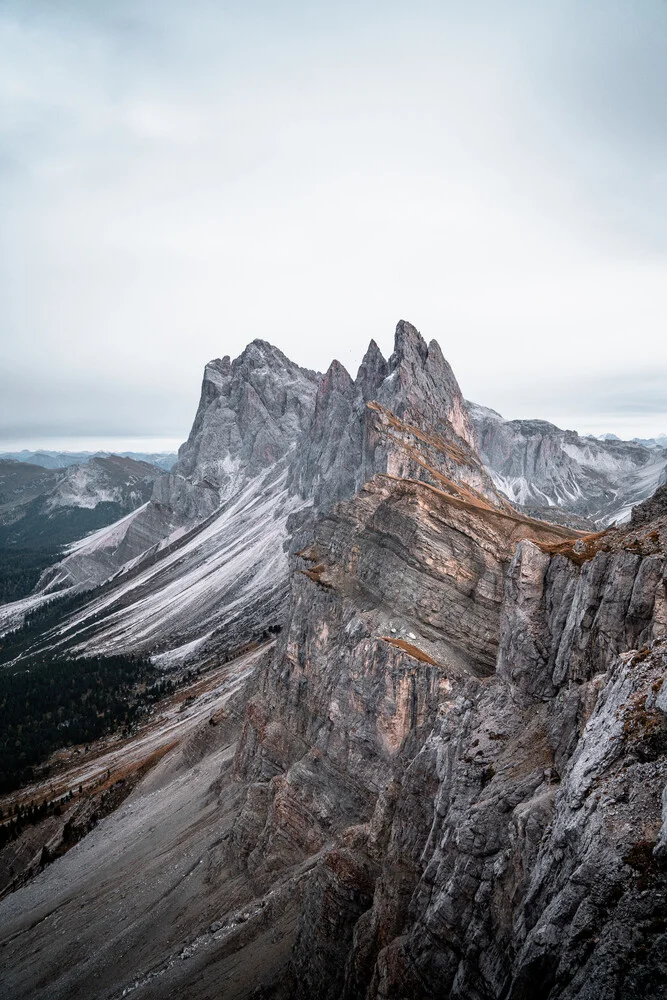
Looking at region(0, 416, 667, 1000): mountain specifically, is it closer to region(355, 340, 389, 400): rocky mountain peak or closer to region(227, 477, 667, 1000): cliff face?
region(227, 477, 667, 1000): cliff face

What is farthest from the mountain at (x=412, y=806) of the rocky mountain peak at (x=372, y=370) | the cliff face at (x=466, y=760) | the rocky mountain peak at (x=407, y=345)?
the rocky mountain peak at (x=372, y=370)

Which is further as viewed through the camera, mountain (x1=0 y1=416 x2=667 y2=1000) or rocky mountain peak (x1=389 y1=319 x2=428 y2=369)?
rocky mountain peak (x1=389 y1=319 x2=428 y2=369)

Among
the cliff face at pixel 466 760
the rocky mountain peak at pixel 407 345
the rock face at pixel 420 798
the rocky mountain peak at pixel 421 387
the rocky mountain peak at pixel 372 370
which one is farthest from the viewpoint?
the rocky mountain peak at pixel 372 370

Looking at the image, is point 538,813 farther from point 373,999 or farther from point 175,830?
point 175,830

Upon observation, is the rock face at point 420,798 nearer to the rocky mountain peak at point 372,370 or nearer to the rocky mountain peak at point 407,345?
the rocky mountain peak at point 407,345

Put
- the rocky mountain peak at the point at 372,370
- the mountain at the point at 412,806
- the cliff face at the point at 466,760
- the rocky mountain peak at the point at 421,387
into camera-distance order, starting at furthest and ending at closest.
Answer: the rocky mountain peak at the point at 372,370, the rocky mountain peak at the point at 421,387, the mountain at the point at 412,806, the cliff face at the point at 466,760

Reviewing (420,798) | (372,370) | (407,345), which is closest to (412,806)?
(420,798)

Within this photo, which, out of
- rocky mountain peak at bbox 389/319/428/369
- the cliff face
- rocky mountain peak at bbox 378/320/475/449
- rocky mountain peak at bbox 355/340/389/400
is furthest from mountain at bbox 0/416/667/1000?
rocky mountain peak at bbox 355/340/389/400

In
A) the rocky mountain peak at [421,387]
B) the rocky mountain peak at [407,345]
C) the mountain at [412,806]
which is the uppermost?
the rocky mountain peak at [407,345]

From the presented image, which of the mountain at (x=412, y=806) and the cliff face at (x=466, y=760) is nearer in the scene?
the cliff face at (x=466, y=760)
